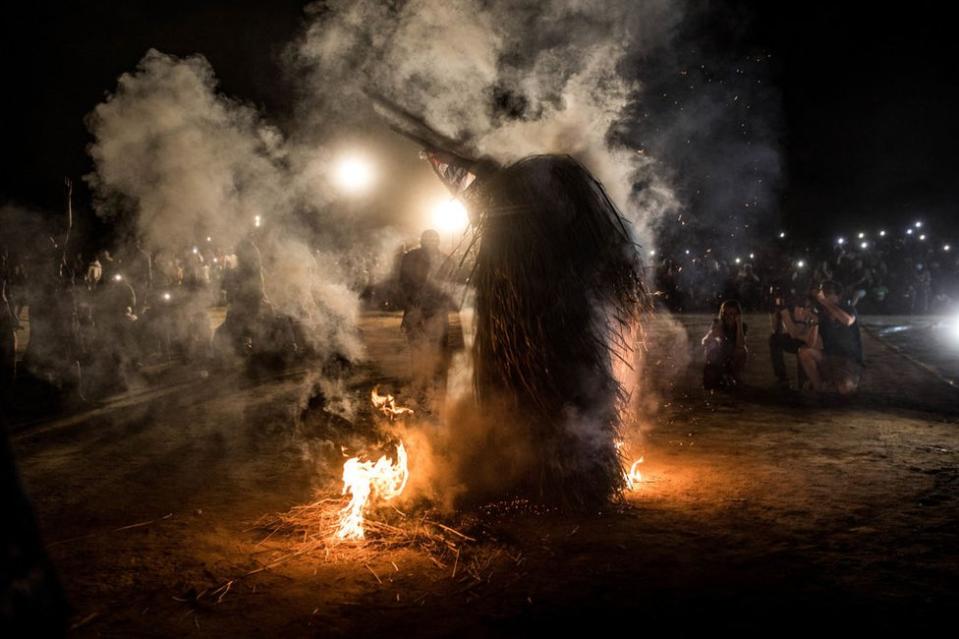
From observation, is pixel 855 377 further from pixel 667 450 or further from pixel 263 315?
pixel 263 315

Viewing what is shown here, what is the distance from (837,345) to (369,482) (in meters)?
7.55

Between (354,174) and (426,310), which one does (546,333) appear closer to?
(426,310)

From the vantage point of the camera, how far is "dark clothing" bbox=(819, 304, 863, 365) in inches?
355

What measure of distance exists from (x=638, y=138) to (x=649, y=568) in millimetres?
4249

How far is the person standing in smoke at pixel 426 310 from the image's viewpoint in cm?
781

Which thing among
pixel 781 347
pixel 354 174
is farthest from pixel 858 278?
pixel 354 174

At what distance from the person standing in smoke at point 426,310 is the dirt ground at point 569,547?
1910 mm

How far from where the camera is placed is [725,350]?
32.2 feet

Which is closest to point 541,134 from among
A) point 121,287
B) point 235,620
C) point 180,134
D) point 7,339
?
point 235,620

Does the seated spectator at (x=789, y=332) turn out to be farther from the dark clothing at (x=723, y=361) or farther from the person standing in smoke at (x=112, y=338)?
the person standing in smoke at (x=112, y=338)

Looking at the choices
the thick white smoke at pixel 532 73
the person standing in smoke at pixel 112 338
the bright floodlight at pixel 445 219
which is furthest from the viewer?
the person standing in smoke at pixel 112 338

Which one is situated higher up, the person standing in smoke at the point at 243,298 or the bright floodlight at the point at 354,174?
the bright floodlight at the point at 354,174

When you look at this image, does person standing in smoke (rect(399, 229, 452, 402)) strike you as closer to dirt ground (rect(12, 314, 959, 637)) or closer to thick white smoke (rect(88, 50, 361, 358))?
dirt ground (rect(12, 314, 959, 637))

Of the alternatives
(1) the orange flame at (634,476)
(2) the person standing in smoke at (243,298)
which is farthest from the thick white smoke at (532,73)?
(2) the person standing in smoke at (243,298)
